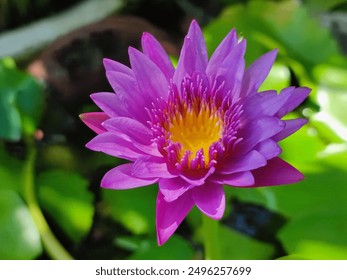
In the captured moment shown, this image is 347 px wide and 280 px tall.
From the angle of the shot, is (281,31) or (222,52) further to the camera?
(281,31)

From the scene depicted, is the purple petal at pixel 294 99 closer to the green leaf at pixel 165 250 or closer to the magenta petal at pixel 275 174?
the magenta petal at pixel 275 174

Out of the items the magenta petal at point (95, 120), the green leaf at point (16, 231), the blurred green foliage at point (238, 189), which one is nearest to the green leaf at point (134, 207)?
the blurred green foliage at point (238, 189)

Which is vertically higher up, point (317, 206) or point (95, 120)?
point (95, 120)

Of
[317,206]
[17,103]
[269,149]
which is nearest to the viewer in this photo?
[269,149]

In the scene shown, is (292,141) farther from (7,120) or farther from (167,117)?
(7,120)

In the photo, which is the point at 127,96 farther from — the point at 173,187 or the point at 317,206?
the point at 317,206

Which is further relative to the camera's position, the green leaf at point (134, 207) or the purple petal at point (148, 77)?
the green leaf at point (134, 207)

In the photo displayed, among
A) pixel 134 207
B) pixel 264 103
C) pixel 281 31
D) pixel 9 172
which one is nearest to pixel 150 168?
pixel 264 103
